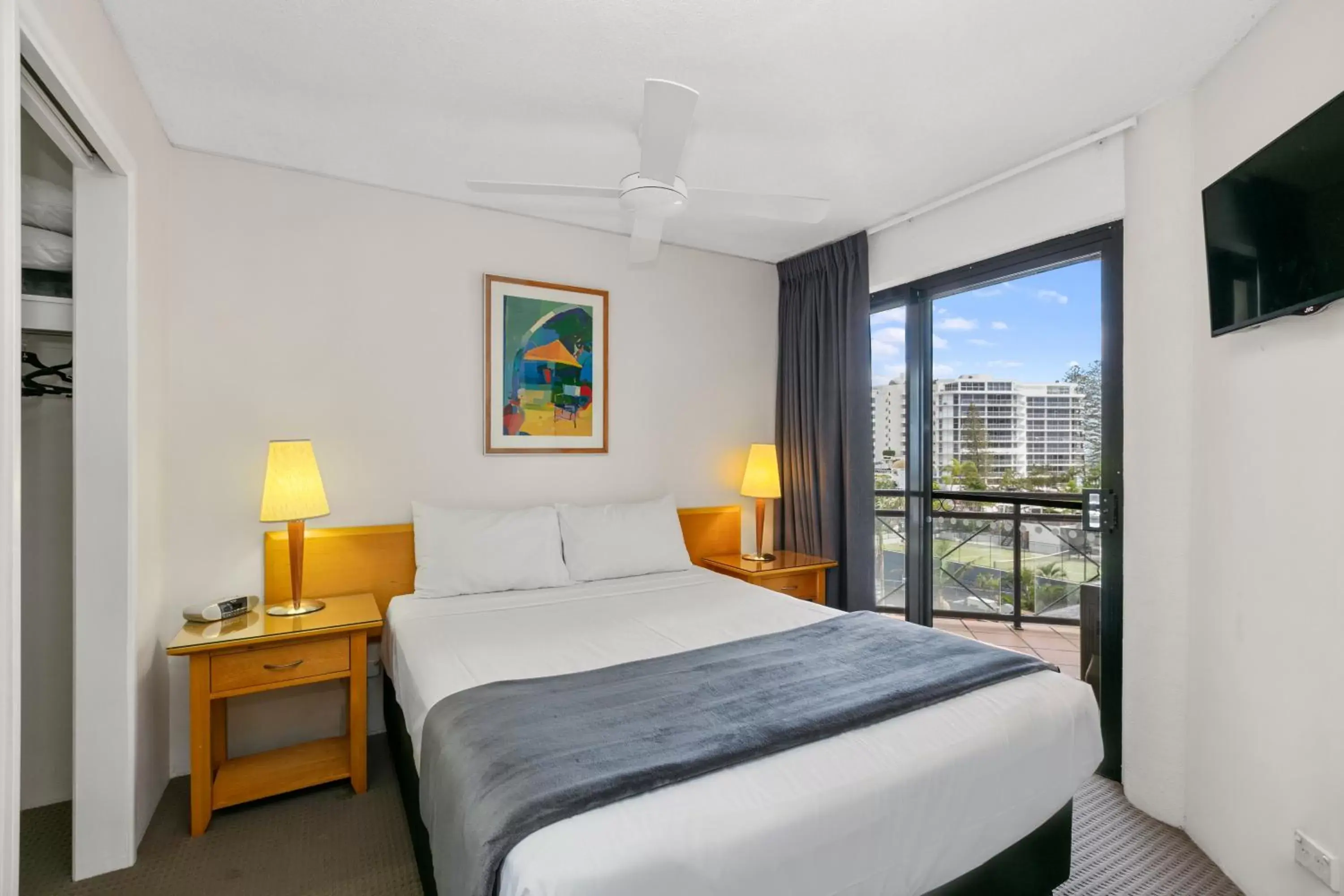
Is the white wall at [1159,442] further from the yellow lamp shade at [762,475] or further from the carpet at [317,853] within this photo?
the yellow lamp shade at [762,475]

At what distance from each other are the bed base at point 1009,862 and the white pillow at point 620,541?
1.13 meters

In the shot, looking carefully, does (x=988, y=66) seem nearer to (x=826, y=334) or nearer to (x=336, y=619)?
(x=826, y=334)

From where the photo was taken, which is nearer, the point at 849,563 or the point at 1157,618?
the point at 1157,618

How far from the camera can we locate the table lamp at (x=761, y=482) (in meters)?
3.72

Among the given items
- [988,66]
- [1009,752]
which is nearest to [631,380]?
[988,66]

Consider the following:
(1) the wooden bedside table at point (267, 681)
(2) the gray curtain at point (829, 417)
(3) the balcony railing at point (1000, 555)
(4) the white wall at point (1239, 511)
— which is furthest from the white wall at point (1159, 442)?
(1) the wooden bedside table at point (267, 681)

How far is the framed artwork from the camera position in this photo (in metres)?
3.23

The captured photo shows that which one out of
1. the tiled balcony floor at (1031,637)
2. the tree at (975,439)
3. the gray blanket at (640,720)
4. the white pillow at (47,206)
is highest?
the white pillow at (47,206)

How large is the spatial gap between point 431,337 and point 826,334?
86.7 inches

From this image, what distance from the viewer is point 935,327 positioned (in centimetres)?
347

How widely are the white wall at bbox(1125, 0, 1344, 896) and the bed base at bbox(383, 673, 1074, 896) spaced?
0.55 meters

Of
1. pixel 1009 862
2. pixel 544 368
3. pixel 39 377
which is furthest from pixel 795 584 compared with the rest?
pixel 39 377

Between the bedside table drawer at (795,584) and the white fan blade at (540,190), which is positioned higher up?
the white fan blade at (540,190)

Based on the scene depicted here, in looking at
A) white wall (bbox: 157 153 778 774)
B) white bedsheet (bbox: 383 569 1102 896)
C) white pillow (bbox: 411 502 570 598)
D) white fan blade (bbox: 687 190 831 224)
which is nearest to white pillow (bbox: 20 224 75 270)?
white wall (bbox: 157 153 778 774)
